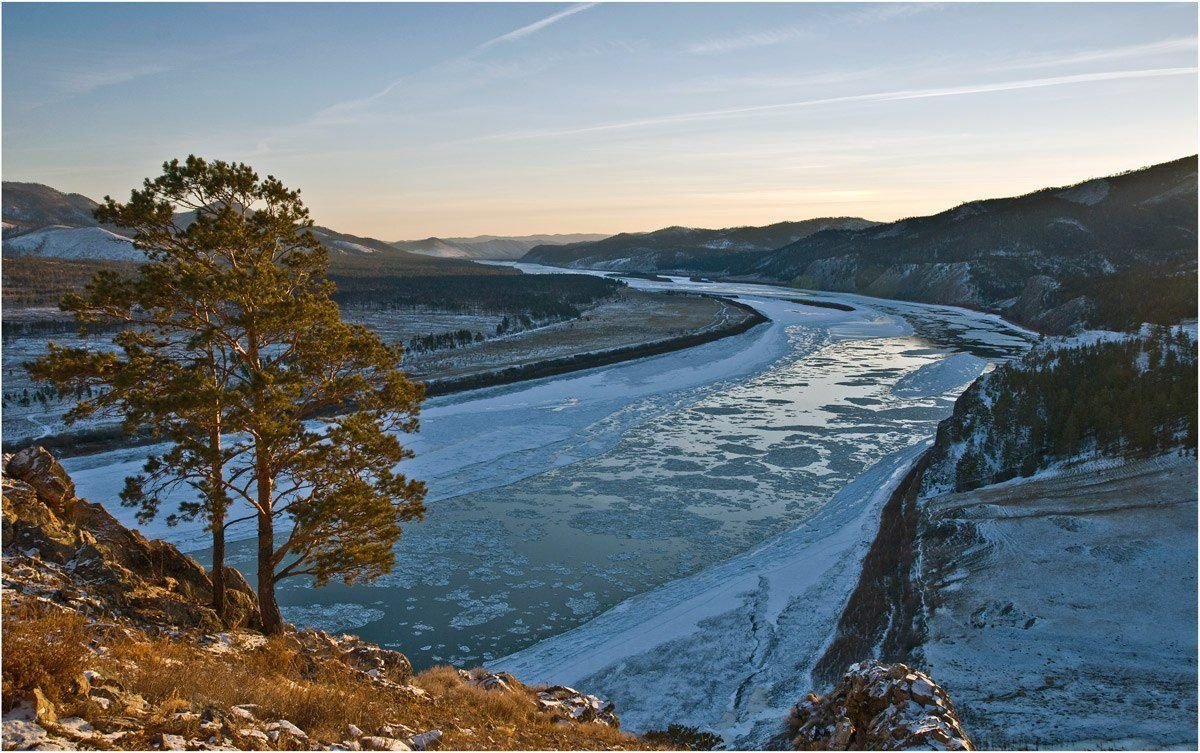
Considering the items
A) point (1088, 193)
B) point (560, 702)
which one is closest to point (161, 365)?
→ point (560, 702)

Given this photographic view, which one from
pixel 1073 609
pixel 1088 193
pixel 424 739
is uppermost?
pixel 1088 193

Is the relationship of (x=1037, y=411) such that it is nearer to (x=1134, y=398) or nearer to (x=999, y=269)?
(x=1134, y=398)

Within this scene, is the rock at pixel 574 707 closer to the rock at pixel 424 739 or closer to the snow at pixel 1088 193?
the rock at pixel 424 739

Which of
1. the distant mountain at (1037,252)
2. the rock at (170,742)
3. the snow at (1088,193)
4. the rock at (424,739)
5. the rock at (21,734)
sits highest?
the snow at (1088,193)

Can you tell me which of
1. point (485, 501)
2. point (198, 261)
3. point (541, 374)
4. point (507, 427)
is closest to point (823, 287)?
point (541, 374)

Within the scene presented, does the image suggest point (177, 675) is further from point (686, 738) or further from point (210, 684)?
point (686, 738)

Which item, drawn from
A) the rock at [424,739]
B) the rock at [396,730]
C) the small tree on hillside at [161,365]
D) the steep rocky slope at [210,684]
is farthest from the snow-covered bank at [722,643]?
the small tree on hillside at [161,365]

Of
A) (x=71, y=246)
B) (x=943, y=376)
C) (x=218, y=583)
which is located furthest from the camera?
(x=71, y=246)

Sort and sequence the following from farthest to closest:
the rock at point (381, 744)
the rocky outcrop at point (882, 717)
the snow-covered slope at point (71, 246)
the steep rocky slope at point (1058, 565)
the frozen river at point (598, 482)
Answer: the snow-covered slope at point (71, 246), the frozen river at point (598, 482), the steep rocky slope at point (1058, 565), the rocky outcrop at point (882, 717), the rock at point (381, 744)
